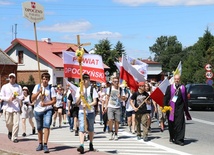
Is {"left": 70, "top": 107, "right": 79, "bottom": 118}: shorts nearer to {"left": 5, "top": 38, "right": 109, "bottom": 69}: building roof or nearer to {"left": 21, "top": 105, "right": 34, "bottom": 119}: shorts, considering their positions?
{"left": 21, "top": 105, "right": 34, "bottom": 119}: shorts

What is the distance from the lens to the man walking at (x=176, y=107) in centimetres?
1158

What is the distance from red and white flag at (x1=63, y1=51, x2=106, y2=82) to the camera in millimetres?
11086

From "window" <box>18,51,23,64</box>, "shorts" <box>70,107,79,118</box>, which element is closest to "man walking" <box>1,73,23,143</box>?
"shorts" <box>70,107,79,118</box>

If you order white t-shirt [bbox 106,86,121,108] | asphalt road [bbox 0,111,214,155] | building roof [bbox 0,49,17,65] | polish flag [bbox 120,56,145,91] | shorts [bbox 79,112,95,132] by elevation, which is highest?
building roof [bbox 0,49,17,65]

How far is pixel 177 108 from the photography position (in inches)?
461

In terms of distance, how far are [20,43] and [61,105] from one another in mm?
33594

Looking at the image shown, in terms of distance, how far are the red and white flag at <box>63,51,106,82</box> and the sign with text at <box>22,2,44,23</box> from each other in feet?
4.48

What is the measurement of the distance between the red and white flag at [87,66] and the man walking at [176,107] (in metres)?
2.02

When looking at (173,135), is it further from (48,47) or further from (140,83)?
(48,47)

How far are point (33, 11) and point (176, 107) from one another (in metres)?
4.66

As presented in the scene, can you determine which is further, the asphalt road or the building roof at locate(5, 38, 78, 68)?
the building roof at locate(5, 38, 78, 68)

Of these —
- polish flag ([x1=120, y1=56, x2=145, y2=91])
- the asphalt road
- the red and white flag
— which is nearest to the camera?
the asphalt road

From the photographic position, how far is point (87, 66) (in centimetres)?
1127

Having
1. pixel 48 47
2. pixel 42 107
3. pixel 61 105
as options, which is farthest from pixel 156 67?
pixel 42 107
